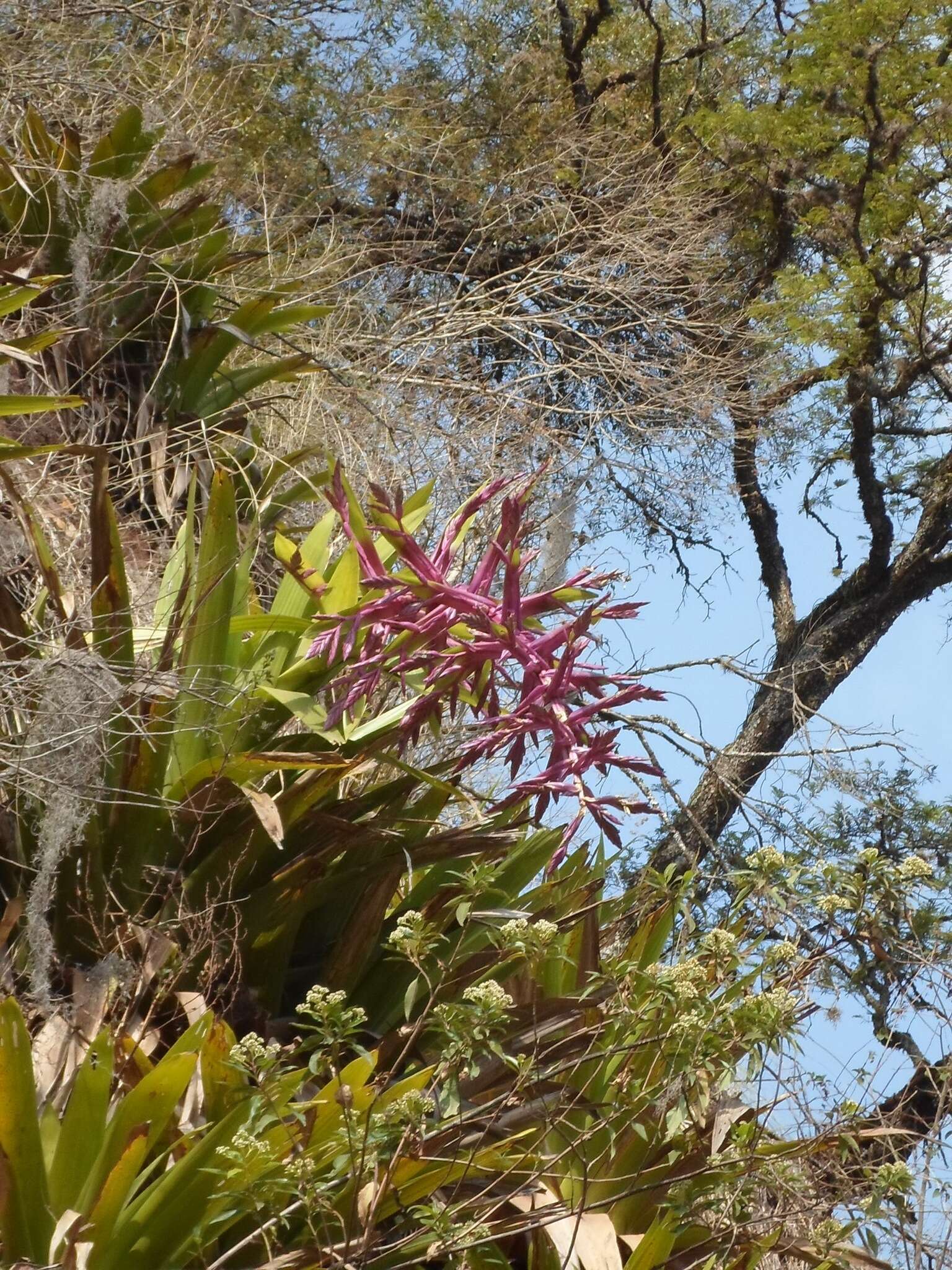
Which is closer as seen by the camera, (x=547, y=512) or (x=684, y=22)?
(x=547, y=512)

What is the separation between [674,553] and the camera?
9953 mm

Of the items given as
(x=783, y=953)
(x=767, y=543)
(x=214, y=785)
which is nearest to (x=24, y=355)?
(x=214, y=785)

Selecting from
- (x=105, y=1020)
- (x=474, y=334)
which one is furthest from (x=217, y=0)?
(x=105, y=1020)

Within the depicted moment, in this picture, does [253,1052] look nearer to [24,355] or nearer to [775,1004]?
[775,1004]

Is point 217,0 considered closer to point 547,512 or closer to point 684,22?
point 547,512

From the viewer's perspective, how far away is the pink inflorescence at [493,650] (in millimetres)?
2090

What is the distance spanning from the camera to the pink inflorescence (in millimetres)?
2090

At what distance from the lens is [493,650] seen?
222cm

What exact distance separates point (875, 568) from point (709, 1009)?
771 cm

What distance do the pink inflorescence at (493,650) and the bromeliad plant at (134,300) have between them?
275 cm

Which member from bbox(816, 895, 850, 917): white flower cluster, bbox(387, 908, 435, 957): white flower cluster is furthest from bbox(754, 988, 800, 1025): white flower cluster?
bbox(387, 908, 435, 957): white flower cluster

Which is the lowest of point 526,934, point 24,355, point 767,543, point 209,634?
point 526,934

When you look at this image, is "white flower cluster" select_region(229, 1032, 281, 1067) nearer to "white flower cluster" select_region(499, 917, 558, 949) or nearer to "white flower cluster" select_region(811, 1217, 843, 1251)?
"white flower cluster" select_region(499, 917, 558, 949)

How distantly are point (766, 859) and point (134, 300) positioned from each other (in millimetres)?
3847
